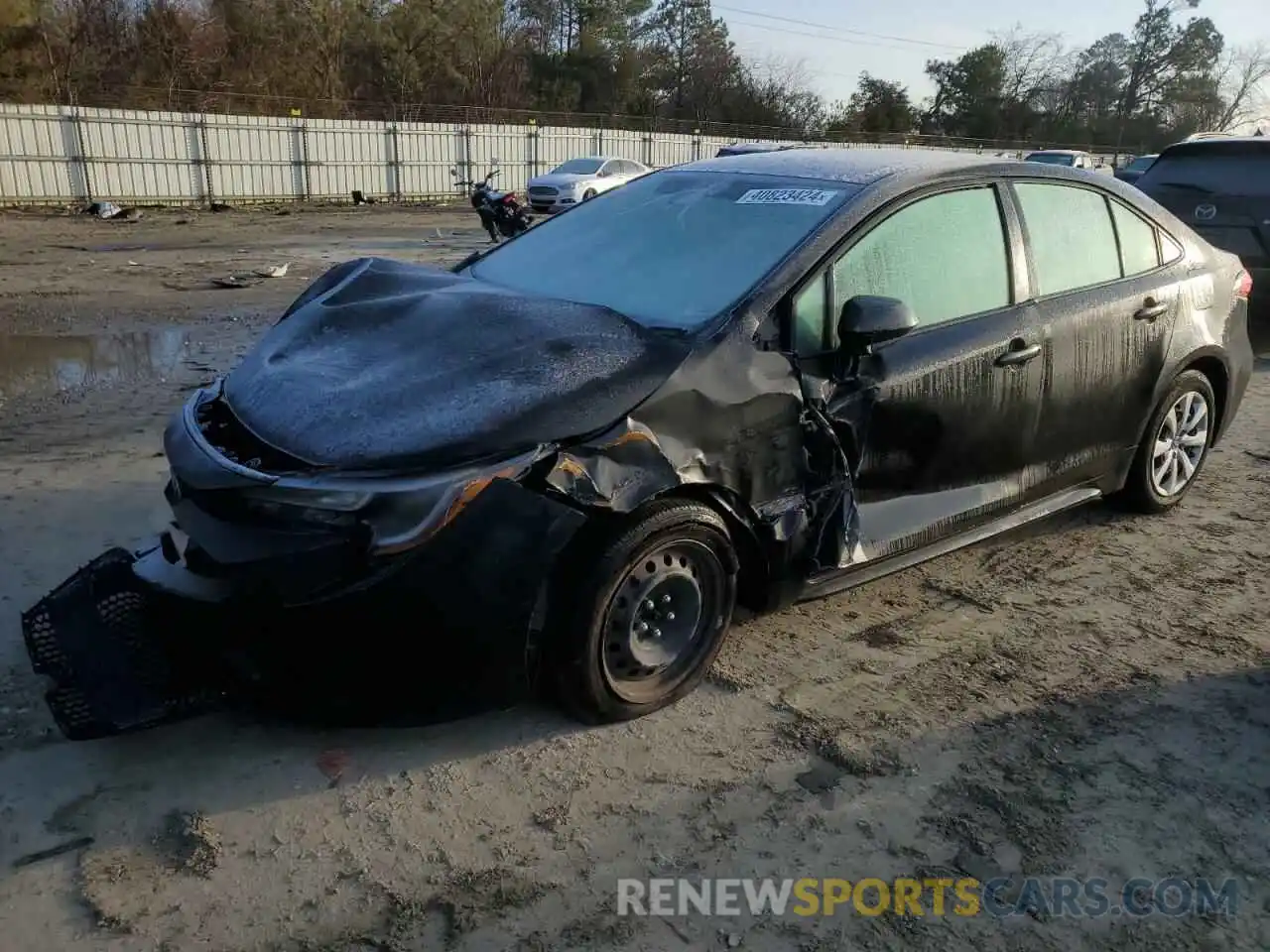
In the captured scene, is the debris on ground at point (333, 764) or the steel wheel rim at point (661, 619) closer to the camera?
the debris on ground at point (333, 764)

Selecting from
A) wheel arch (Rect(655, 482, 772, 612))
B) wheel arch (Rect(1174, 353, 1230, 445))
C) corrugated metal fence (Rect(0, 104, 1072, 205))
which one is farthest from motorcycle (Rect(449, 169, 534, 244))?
wheel arch (Rect(655, 482, 772, 612))

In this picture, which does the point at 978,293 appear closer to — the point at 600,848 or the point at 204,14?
the point at 600,848

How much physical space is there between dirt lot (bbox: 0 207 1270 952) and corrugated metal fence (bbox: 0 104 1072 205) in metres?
23.6

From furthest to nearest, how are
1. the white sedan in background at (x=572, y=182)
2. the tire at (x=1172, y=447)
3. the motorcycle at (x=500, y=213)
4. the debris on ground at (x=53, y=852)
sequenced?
the white sedan in background at (x=572, y=182) < the motorcycle at (x=500, y=213) < the tire at (x=1172, y=447) < the debris on ground at (x=53, y=852)

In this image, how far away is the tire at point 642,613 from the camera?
2.88 m

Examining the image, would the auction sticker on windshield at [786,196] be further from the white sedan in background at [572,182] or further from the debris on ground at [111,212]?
the debris on ground at [111,212]

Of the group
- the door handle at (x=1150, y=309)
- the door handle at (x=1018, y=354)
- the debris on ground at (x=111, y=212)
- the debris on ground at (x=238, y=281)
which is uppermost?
the door handle at (x=1150, y=309)

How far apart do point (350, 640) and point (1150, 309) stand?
3.75 m

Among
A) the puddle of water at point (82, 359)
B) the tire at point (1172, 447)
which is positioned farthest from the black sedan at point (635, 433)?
the puddle of water at point (82, 359)

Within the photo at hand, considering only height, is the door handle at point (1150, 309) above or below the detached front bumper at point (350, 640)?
above

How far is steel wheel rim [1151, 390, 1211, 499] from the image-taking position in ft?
16.0

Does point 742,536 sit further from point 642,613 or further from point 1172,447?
point 1172,447

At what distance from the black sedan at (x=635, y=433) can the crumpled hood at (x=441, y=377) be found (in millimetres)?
12

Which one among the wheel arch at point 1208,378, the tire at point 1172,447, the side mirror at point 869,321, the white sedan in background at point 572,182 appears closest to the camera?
the side mirror at point 869,321
